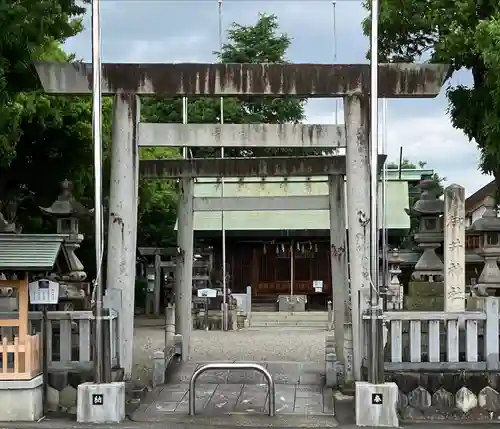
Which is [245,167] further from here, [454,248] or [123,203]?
[454,248]

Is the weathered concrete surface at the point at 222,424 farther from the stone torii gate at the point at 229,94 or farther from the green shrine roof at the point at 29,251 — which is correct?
the green shrine roof at the point at 29,251

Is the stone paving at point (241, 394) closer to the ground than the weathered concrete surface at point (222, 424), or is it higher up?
closer to the ground

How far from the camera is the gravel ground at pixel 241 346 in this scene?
16.1 meters

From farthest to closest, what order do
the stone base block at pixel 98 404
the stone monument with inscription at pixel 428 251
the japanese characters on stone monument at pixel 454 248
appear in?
the stone monument with inscription at pixel 428 251
the japanese characters on stone monument at pixel 454 248
the stone base block at pixel 98 404

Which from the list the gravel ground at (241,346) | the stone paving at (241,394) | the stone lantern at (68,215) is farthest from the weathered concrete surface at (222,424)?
the stone lantern at (68,215)

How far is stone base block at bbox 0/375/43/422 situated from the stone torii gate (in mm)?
1638

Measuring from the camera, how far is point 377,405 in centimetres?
938

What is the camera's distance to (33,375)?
9.80m

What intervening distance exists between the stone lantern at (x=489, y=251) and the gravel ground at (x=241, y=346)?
4.35m

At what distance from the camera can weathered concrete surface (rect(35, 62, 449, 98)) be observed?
10.8 meters

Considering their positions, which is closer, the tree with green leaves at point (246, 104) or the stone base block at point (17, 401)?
the stone base block at point (17, 401)

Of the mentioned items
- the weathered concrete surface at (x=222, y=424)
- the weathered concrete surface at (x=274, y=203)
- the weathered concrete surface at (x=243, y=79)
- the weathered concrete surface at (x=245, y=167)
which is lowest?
the weathered concrete surface at (x=222, y=424)

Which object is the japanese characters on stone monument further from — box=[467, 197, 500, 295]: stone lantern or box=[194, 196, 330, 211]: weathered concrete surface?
box=[194, 196, 330, 211]: weathered concrete surface

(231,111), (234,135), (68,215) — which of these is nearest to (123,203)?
(234,135)
